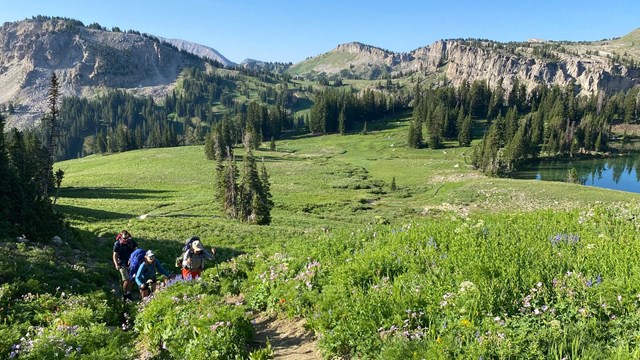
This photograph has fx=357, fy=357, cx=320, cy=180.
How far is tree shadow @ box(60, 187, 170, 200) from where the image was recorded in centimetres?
6989

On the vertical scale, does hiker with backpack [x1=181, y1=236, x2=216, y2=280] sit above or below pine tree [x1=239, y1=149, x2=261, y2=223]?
above

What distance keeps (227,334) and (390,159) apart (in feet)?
377

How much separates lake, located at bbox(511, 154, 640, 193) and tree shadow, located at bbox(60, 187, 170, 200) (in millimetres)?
96425

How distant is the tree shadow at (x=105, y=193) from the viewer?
69.9 metres

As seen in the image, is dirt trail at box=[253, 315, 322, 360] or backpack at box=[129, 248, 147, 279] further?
backpack at box=[129, 248, 147, 279]

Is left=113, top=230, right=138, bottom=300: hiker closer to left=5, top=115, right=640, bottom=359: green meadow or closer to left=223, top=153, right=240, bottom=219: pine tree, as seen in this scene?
left=5, top=115, right=640, bottom=359: green meadow

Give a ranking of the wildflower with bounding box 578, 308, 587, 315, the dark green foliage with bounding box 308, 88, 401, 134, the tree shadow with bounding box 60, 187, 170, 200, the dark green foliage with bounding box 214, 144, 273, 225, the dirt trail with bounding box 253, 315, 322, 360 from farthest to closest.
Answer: the dark green foliage with bounding box 308, 88, 401, 134 → the tree shadow with bounding box 60, 187, 170, 200 → the dark green foliage with bounding box 214, 144, 273, 225 → the dirt trail with bounding box 253, 315, 322, 360 → the wildflower with bounding box 578, 308, 587, 315

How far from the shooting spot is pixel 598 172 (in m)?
112

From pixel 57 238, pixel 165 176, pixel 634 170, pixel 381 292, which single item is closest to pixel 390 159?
pixel 165 176

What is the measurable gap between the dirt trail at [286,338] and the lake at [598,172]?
110 m

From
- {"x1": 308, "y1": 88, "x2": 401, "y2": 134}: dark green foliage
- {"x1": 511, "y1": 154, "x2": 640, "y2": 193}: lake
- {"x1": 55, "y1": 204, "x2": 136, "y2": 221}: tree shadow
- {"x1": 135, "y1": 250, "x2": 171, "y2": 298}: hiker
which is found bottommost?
{"x1": 511, "y1": 154, "x2": 640, "y2": 193}: lake

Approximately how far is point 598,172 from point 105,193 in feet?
449

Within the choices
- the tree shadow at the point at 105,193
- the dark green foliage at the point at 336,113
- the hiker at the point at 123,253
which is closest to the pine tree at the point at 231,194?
the tree shadow at the point at 105,193

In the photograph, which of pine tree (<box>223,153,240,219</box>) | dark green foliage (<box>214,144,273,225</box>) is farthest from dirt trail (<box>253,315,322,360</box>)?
pine tree (<box>223,153,240,219</box>)
